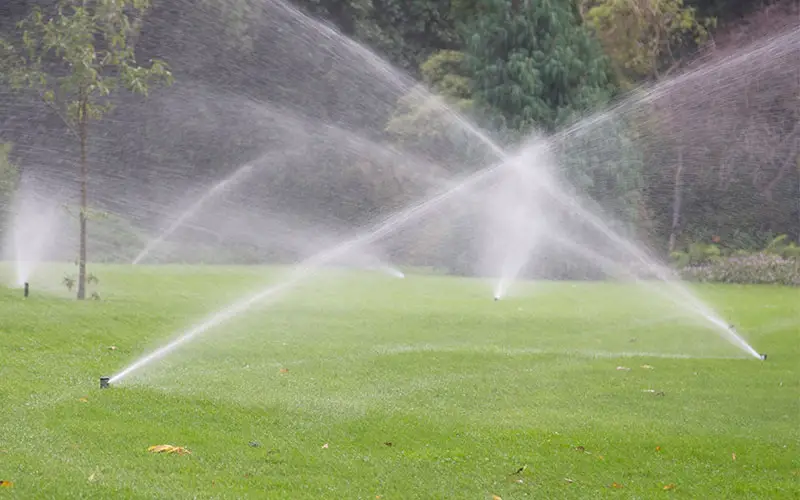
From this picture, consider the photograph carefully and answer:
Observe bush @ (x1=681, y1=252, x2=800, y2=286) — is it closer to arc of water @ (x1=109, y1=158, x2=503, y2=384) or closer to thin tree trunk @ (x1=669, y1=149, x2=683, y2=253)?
thin tree trunk @ (x1=669, y1=149, x2=683, y2=253)

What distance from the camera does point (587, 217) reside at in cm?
2966

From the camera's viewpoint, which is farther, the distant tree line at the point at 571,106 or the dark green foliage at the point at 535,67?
the distant tree line at the point at 571,106

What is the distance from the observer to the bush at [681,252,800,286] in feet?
93.4

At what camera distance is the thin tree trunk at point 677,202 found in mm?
33188

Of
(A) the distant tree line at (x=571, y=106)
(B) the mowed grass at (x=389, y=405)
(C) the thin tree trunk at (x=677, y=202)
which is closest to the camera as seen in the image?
(B) the mowed grass at (x=389, y=405)

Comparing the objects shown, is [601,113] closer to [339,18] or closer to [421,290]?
[421,290]

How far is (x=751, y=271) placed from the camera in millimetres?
28797

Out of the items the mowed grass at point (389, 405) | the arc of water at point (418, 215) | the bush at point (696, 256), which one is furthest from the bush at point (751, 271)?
the mowed grass at point (389, 405)

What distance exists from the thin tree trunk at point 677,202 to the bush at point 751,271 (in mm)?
3171

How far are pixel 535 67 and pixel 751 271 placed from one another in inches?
Result: 283

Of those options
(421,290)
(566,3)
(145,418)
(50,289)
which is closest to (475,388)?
(145,418)

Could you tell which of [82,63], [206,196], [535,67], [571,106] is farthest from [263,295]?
[206,196]

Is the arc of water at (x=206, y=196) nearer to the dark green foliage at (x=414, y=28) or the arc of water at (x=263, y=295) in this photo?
the arc of water at (x=263, y=295)

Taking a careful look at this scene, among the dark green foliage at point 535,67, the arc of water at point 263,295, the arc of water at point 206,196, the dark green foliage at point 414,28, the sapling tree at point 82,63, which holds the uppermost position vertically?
the dark green foliage at point 414,28
